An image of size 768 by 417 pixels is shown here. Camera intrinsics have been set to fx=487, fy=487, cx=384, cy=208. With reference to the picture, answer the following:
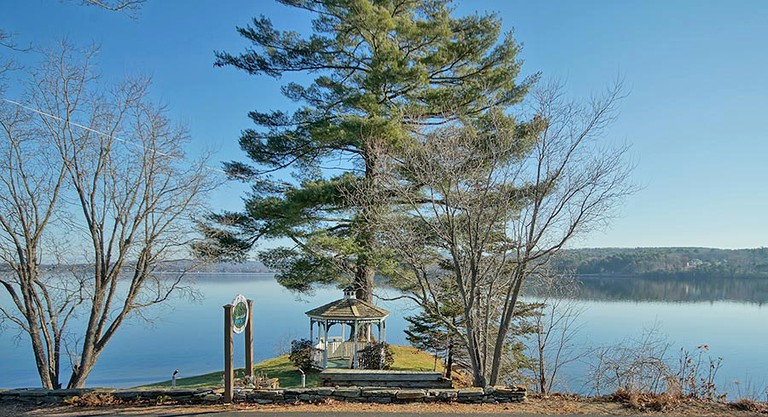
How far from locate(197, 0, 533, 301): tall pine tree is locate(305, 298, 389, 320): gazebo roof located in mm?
659

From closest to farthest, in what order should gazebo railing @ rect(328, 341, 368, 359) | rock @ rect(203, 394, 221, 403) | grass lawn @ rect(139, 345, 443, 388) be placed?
1. rock @ rect(203, 394, 221, 403)
2. grass lawn @ rect(139, 345, 443, 388)
3. gazebo railing @ rect(328, 341, 368, 359)

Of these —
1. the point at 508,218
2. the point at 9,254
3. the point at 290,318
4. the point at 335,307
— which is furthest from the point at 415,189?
the point at 290,318

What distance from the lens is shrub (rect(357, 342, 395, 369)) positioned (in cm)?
1176

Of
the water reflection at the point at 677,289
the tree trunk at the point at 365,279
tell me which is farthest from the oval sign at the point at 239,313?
the water reflection at the point at 677,289

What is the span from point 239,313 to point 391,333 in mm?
19462

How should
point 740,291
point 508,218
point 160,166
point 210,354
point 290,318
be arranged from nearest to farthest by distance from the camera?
point 508,218
point 160,166
point 210,354
point 290,318
point 740,291

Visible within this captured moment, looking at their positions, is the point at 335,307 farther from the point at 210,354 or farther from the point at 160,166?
the point at 210,354

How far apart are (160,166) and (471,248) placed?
5.73 meters

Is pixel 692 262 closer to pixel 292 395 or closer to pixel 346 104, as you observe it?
pixel 346 104

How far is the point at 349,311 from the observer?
11.9 metres

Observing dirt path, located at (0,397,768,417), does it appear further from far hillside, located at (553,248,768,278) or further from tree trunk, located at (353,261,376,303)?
far hillside, located at (553,248,768,278)

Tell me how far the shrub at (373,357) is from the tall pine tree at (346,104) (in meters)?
1.72

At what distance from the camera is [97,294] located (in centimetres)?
809

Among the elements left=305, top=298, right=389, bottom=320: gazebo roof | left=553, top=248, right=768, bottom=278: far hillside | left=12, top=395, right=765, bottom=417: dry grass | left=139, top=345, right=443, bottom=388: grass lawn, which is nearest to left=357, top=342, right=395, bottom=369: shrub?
left=305, top=298, right=389, bottom=320: gazebo roof
